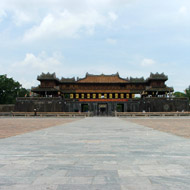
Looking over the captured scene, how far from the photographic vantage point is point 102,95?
63.4m

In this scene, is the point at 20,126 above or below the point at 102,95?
below

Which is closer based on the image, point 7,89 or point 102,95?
point 102,95

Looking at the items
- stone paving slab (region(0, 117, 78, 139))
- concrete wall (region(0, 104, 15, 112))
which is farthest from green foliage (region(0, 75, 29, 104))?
stone paving slab (region(0, 117, 78, 139))

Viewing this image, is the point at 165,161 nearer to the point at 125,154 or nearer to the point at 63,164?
the point at 125,154

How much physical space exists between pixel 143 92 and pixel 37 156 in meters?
58.5

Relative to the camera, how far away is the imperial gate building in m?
57.7

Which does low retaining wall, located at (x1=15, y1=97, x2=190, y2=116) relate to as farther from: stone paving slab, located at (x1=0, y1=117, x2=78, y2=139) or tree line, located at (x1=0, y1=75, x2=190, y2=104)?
stone paving slab, located at (x1=0, y1=117, x2=78, y2=139)

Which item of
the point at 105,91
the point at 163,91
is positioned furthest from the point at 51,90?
the point at 163,91

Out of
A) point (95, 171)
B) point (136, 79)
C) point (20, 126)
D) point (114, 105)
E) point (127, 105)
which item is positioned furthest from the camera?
point (136, 79)

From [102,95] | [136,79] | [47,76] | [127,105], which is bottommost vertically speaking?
[127,105]

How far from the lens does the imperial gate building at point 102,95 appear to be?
189ft

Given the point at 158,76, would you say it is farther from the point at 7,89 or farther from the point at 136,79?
the point at 7,89

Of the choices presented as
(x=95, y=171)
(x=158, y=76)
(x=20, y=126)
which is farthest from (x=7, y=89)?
(x=95, y=171)

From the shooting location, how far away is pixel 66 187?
3.38 meters
